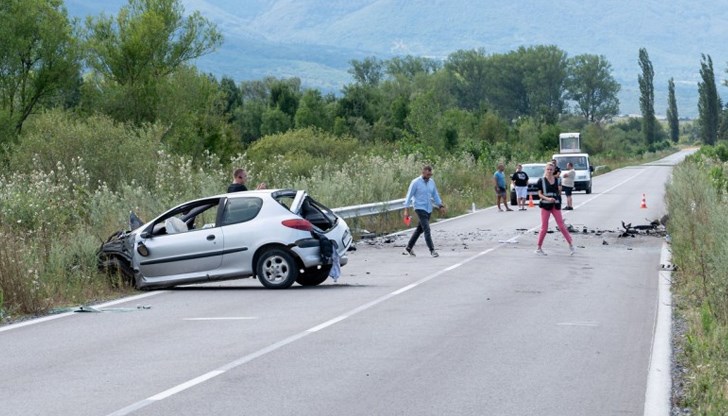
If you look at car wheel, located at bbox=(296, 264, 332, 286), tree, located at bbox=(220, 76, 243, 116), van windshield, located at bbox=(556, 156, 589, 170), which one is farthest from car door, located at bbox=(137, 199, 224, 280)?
tree, located at bbox=(220, 76, 243, 116)

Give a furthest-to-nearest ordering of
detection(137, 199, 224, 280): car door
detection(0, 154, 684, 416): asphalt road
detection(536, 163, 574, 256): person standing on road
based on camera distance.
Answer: detection(536, 163, 574, 256): person standing on road → detection(137, 199, 224, 280): car door → detection(0, 154, 684, 416): asphalt road

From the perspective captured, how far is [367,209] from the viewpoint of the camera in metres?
32.3

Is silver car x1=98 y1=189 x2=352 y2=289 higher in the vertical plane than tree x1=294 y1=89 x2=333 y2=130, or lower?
lower

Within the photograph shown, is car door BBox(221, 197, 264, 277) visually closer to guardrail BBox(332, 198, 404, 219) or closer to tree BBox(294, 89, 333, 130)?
guardrail BBox(332, 198, 404, 219)

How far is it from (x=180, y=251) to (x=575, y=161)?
145 ft

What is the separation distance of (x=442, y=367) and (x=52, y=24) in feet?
157

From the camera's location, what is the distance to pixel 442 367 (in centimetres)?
1081

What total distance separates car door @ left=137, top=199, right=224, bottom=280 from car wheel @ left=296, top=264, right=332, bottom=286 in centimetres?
134

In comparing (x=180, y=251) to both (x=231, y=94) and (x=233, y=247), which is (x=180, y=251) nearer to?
(x=233, y=247)

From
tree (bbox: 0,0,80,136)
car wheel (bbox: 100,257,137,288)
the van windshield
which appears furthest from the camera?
the van windshield

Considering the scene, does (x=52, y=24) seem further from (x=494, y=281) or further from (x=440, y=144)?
(x=494, y=281)

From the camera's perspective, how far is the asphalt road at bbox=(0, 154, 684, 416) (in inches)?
366

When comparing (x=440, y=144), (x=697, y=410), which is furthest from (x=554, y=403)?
(x=440, y=144)

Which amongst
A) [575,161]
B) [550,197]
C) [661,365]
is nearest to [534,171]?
[575,161]
